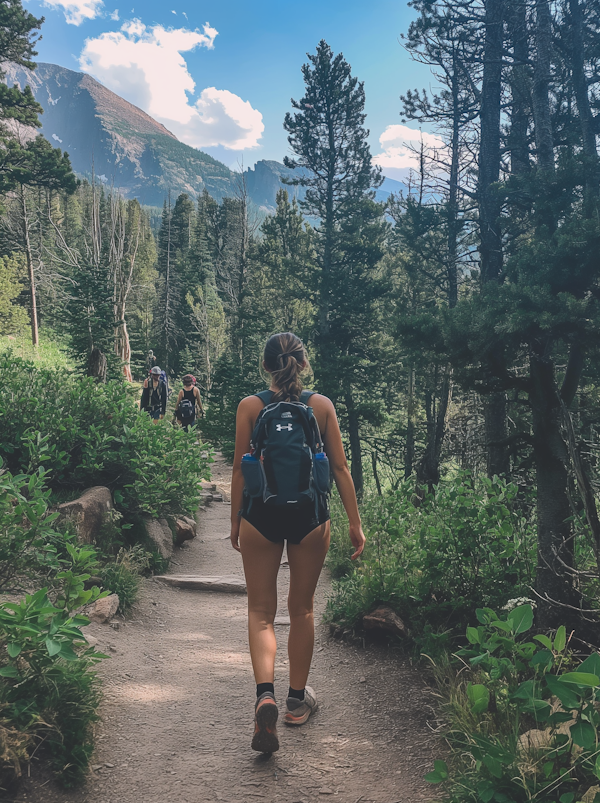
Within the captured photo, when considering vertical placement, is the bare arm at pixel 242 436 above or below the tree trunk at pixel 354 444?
above

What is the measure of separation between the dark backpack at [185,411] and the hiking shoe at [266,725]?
28.0 ft

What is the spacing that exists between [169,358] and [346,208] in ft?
78.1

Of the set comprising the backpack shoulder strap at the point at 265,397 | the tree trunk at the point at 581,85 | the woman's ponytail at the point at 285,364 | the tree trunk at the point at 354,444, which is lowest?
the tree trunk at the point at 354,444

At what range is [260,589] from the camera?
2.66 m

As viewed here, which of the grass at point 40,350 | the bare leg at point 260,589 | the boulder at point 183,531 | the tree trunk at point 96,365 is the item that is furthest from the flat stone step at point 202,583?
the grass at point 40,350

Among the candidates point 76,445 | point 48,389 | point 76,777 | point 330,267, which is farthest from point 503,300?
point 330,267

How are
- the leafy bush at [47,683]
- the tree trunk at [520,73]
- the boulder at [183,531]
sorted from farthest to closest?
the tree trunk at [520,73], the boulder at [183,531], the leafy bush at [47,683]

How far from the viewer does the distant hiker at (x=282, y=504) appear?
8.33 ft

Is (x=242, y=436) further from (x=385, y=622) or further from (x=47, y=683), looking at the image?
(x=385, y=622)

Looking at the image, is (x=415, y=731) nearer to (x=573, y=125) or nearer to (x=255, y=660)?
(x=255, y=660)

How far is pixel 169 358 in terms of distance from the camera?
4122 centimetres

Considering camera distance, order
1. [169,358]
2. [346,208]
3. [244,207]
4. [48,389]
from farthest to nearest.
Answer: [169,358]
[244,207]
[346,208]
[48,389]

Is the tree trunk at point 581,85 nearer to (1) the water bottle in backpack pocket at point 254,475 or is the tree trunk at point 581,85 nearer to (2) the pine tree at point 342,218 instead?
(1) the water bottle in backpack pocket at point 254,475

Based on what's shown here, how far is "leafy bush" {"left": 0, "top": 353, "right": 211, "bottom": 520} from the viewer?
5.39m
